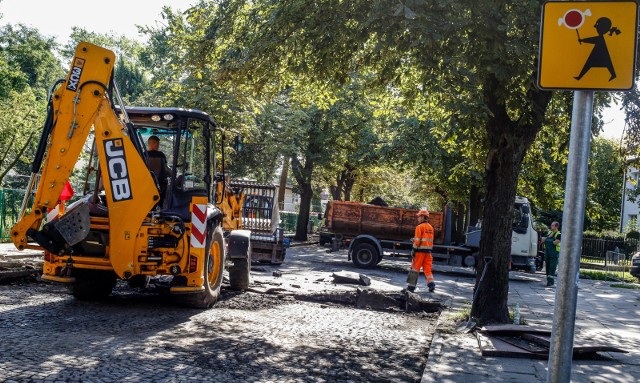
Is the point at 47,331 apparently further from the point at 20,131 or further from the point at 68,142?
the point at 20,131

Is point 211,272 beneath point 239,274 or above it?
above

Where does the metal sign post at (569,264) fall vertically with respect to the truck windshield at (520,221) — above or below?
below

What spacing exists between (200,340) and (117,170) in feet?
9.11

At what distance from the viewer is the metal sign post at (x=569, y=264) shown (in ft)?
12.8

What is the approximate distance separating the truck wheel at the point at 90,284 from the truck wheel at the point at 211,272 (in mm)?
1339

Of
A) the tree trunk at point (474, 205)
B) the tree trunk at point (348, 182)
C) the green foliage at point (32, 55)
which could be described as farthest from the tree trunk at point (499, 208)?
the green foliage at point (32, 55)

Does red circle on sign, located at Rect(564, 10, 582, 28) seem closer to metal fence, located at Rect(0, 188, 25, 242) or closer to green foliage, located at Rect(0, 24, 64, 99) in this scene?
metal fence, located at Rect(0, 188, 25, 242)

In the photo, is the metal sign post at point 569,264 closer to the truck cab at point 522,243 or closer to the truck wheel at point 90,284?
the truck wheel at point 90,284

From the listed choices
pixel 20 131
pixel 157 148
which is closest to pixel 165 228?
pixel 157 148

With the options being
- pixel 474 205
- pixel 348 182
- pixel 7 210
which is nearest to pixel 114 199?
pixel 7 210

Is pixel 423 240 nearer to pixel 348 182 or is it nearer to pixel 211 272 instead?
pixel 211 272

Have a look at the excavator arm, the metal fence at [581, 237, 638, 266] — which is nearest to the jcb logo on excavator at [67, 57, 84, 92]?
the excavator arm

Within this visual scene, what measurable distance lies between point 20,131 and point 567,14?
34.9 meters

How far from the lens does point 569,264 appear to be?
390 centimetres
